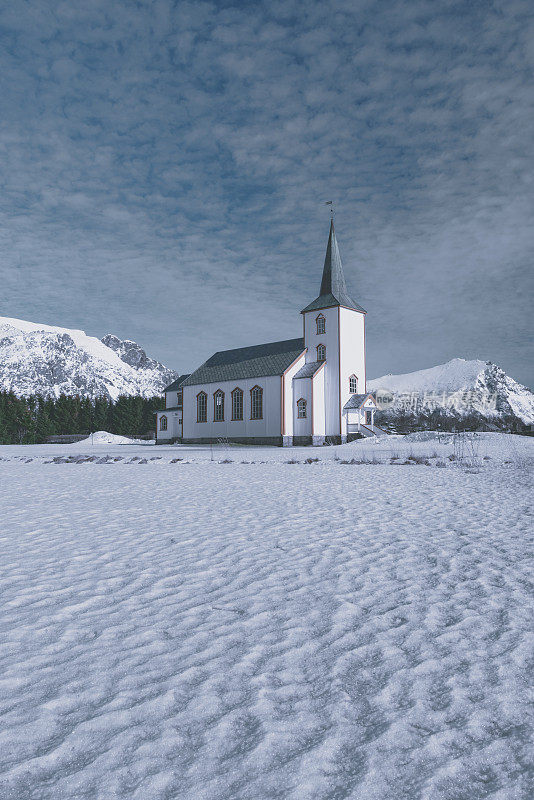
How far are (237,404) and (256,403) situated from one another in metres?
2.64

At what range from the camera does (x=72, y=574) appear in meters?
4.92

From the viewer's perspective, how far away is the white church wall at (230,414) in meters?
43.4

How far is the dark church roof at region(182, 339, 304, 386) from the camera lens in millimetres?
44812

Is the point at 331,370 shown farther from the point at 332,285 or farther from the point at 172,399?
the point at 172,399

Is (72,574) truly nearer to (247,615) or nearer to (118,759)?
(247,615)

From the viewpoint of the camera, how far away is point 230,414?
47.6 metres

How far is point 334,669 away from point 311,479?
427 inches

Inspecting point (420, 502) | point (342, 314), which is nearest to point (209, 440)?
point (342, 314)

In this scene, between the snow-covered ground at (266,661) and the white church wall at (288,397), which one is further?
the white church wall at (288,397)

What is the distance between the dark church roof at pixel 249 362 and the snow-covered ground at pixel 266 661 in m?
37.4

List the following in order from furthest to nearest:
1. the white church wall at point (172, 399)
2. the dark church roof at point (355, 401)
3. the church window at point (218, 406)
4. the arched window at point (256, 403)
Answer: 1. the white church wall at point (172, 399)
2. the church window at point (218, 406)
3. the arched window at point (256, 403)
4. the dark church roof at point (355, 401)

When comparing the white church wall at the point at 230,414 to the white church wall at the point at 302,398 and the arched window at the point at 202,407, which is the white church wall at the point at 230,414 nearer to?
the arched window at the point at 202,407

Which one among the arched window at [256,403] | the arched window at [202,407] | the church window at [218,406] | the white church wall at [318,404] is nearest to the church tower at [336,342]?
the white church wall at [318,404]

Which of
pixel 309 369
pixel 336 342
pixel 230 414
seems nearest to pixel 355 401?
pixel 309 369
